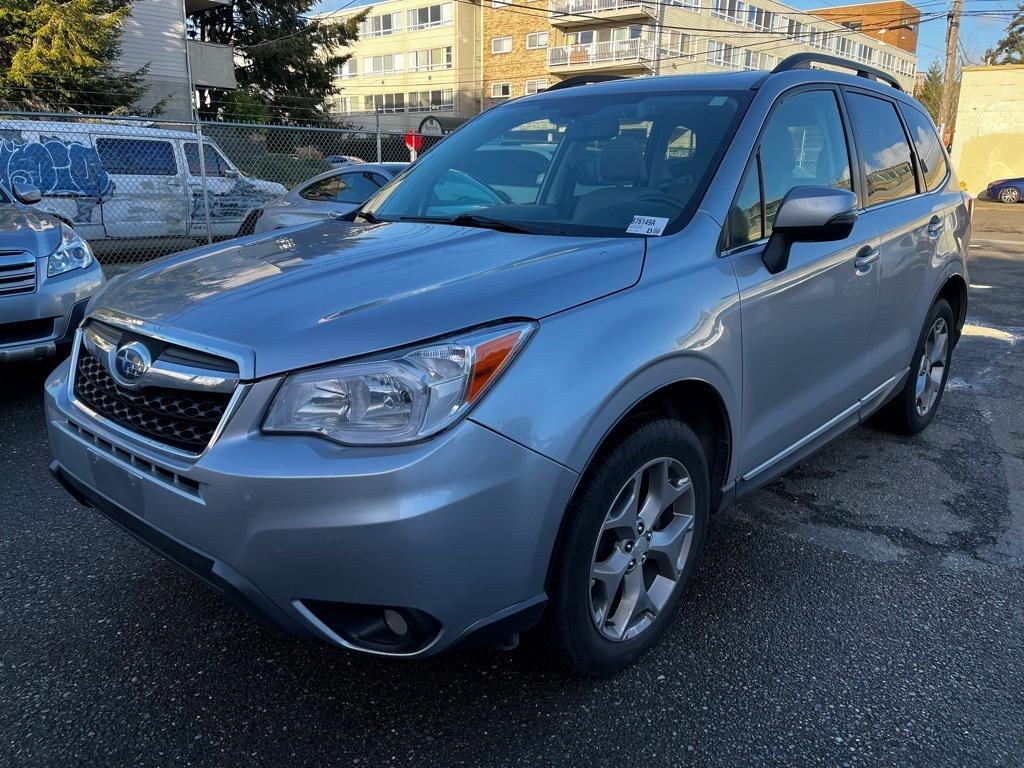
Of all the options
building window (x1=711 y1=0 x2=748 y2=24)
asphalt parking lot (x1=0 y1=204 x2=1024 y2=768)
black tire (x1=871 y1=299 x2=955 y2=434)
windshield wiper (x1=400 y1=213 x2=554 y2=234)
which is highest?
building window (x1=711 y1=0 x2=748 y2=24)

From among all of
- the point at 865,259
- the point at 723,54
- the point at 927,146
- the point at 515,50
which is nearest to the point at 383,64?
the point at 515,50

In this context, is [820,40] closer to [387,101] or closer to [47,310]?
[387,101]

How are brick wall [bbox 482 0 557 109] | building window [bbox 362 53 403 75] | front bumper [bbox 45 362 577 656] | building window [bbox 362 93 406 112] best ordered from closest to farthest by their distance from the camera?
1. front bumper [bbox 45 362 577 656]
2. brick wall [bbox 482 0 557 109]
3. building window [bbox 362 53 403 75]
4. building window [bbox 362 93 406 112]

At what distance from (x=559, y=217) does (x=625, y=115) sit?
62 cm

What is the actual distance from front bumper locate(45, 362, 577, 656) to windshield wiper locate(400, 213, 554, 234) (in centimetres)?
107

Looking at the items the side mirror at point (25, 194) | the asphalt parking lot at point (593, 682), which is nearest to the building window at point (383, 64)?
the side mirror at point (25, 194)

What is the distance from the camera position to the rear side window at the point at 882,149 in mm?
3432

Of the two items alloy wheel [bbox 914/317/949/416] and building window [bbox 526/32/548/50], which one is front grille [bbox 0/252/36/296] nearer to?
alloy wheel [bbox 914/317/949/416]

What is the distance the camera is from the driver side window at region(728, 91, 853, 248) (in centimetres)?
265

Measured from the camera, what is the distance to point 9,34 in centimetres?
1941

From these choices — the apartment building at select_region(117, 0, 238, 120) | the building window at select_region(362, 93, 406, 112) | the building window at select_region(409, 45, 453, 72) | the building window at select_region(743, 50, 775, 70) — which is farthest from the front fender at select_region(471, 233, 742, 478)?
the building window at select_region(362, 93, 406, 112)

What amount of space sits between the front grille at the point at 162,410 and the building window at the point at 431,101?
56.0m

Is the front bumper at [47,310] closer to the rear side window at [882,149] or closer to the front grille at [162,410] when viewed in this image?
the front grille at [162,410]

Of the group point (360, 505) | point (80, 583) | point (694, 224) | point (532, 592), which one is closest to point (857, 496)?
point (694, 224)
